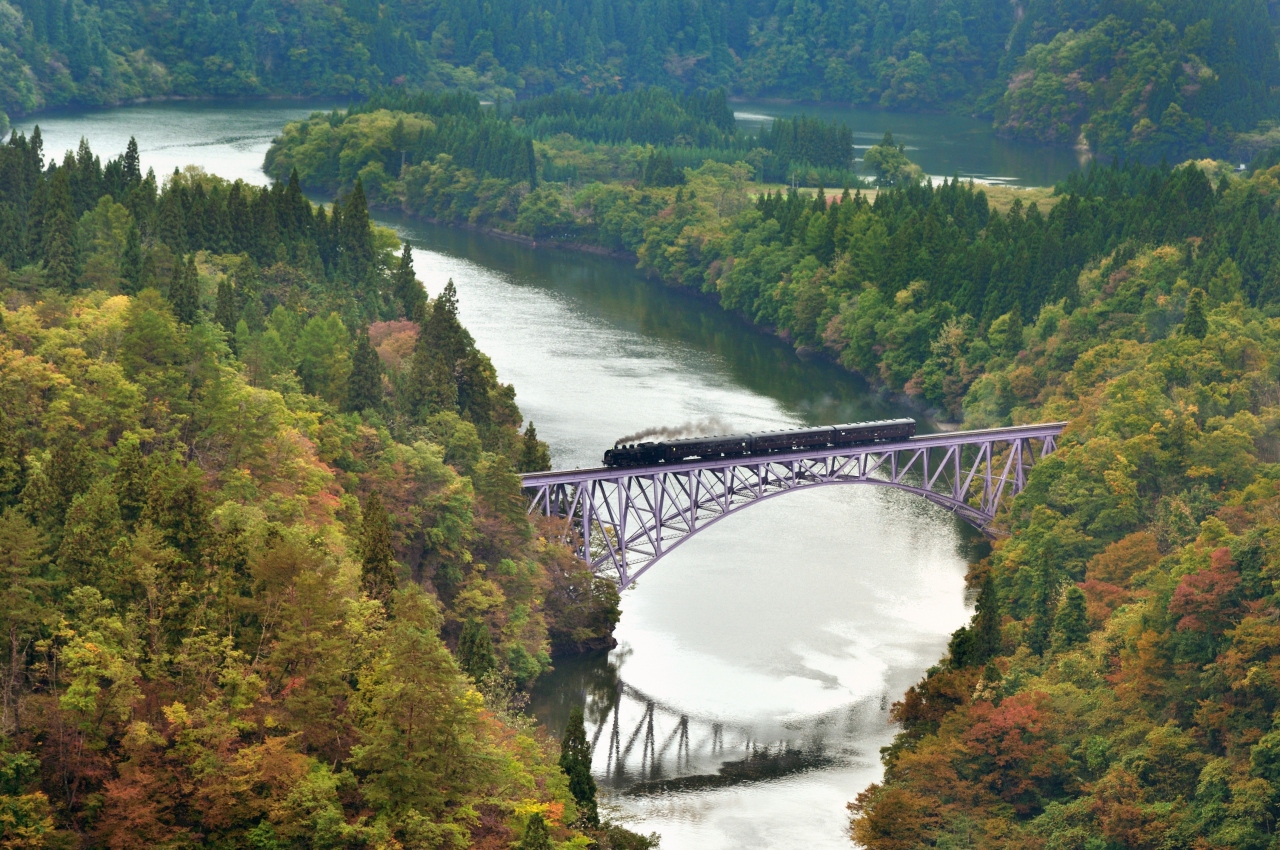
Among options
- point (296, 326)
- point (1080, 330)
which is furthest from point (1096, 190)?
point (296, 326)

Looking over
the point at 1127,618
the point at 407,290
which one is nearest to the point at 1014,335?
the point at 407,290

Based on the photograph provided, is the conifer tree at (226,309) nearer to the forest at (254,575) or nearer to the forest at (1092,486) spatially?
the forest at (254,575)

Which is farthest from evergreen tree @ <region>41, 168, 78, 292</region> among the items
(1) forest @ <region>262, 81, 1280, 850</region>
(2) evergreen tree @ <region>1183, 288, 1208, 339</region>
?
(2) evergreen tree @ <region>1183, 288, 1208, 339</region>

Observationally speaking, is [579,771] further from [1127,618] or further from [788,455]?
[788,455]

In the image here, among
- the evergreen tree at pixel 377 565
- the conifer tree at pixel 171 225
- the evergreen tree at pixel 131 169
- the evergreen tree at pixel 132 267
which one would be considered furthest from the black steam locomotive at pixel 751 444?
the evergreen tree at pixel 131 169

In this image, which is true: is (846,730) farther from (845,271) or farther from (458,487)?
(845,271)
